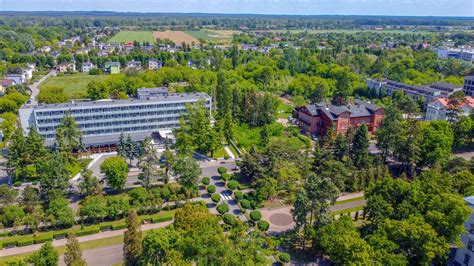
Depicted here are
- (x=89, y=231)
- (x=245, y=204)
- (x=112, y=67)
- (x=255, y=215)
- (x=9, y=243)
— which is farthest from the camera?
(x=112, y=67)

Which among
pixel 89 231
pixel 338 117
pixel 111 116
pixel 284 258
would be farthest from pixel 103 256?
pixel 338 117

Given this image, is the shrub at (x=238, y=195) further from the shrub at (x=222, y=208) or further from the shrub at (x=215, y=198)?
the shrub at (x=222, y=208)

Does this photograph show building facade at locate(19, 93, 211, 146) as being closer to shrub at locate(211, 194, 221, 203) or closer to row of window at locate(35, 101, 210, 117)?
row of window at locate(35, 101, 210, 117)

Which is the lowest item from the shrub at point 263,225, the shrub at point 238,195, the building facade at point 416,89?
the shrub at point 238,195

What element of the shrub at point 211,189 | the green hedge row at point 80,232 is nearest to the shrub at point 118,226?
the green hedge row at point 80,232

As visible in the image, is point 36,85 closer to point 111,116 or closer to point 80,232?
point 111,116

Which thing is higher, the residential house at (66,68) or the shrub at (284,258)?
the residential house at (66,68)
